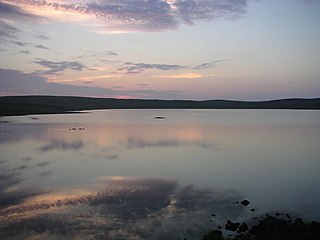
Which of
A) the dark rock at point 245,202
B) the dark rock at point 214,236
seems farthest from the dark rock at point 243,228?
the dark rock at point 245,202

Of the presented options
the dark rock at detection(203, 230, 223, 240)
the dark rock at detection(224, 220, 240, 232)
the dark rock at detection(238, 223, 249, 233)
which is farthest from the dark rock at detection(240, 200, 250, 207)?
the dark rock at detection(203, 230, 223, 240)

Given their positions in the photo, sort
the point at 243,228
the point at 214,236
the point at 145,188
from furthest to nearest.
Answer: the point at 145,188
the point at 243,228
the point at 214,236

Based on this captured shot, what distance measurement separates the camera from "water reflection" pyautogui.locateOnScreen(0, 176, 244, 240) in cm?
846

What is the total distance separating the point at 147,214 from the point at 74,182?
482cm

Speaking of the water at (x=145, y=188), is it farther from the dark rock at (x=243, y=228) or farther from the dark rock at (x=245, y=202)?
the dark rock at (x=243, y=228)

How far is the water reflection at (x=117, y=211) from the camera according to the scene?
333 inches

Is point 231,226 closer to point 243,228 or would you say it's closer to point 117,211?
point 243,228

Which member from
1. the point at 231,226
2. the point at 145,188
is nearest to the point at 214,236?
the point at 231,226

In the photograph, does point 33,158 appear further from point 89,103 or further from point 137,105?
point 137,105

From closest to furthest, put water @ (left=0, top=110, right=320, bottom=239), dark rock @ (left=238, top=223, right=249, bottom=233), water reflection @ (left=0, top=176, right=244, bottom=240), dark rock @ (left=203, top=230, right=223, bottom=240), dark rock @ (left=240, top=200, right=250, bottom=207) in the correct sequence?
dark rock @ (left=203, top=230, right=223, bottom=240)
water reflection @ (left=0, top=176, right=244, bottom=240)
dark rock @ (left=238, top=223, right=249, bottom=233)
water @ (left=0, top=110, right=320, bottom=239)
dark rock @ (left=240, top=200, right=250, bottom=207)

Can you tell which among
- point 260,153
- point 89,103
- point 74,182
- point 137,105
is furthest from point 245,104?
point 74,182

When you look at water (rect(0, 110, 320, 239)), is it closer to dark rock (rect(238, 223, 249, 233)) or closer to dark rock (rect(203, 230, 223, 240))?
dark rock (rect(203, 230, 223, 240))

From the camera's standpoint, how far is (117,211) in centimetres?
997

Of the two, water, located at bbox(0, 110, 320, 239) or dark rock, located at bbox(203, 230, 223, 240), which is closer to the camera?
dark rock, located at bbox(203, 230, 223, 240)
